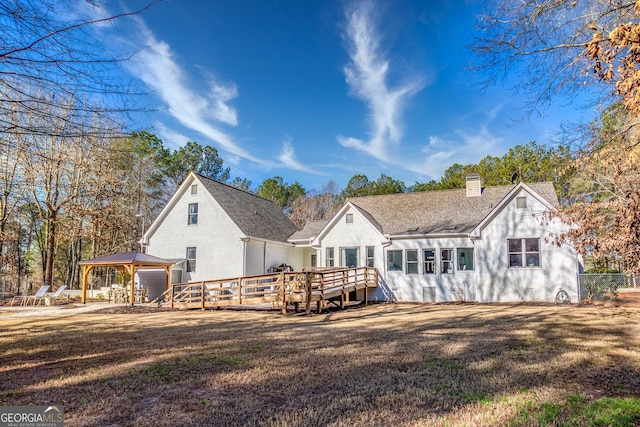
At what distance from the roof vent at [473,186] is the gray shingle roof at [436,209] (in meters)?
0.28

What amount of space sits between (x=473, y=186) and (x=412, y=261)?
5794mm

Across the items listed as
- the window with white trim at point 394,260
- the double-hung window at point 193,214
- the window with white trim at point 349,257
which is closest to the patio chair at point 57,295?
the double-hung window at point 193,214

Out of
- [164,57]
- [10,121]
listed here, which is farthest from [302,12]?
[10,121]

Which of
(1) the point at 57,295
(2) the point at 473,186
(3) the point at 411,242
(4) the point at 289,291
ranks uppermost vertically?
(2) the point at 473,186

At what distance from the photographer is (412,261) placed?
62.0 feet

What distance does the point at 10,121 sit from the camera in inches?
188

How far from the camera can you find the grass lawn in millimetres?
3863

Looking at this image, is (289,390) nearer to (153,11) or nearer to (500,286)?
(153,11)

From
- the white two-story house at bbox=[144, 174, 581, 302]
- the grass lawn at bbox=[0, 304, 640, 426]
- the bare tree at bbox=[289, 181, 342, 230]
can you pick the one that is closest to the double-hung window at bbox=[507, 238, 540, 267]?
the white two-story house at bbox=[144, 174, 581, 302]

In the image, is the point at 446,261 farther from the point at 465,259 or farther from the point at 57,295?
the point at 57,295

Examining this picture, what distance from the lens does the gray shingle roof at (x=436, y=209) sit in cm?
1883

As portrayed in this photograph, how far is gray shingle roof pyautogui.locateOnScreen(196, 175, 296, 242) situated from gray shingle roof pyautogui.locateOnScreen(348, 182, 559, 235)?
5.02 metres

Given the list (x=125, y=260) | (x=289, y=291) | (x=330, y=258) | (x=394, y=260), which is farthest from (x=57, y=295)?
(x=394, y=260)

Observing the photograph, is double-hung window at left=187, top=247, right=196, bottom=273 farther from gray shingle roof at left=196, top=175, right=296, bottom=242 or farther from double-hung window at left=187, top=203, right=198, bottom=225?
gray shingle roof at left=196, top=175, right=296, bottom=242
